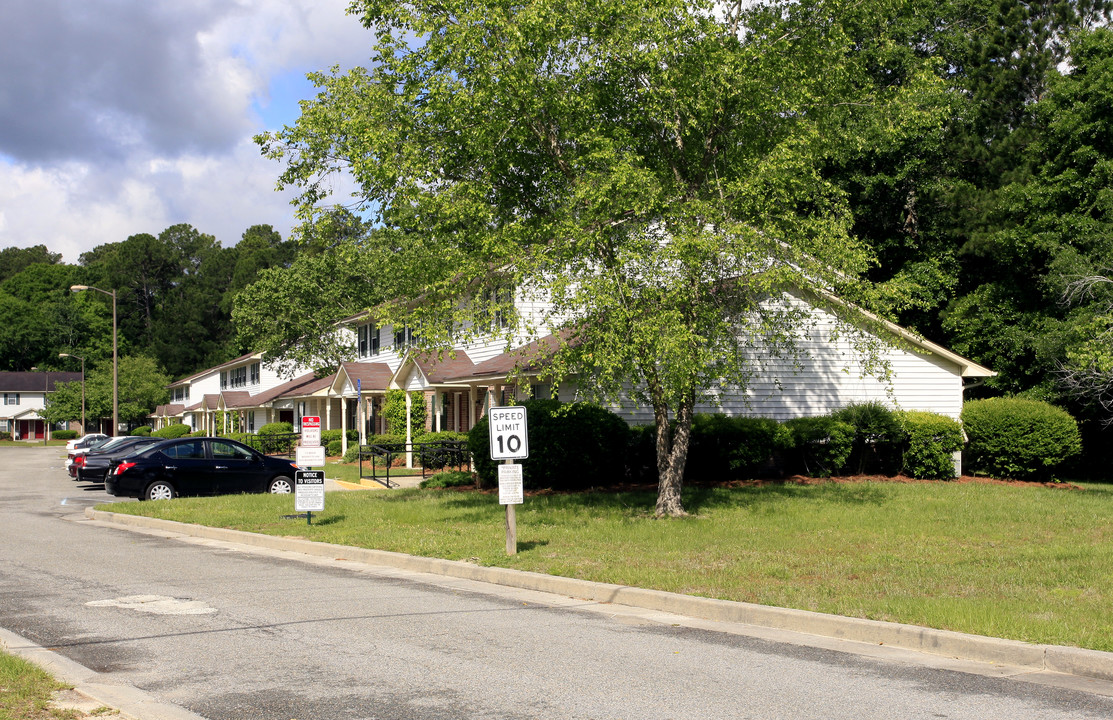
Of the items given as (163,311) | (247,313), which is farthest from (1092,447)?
(163,311)

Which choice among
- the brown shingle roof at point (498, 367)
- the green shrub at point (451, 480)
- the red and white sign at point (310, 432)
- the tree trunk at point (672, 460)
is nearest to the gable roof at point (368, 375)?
the brown shingle roof at point (498, 367)

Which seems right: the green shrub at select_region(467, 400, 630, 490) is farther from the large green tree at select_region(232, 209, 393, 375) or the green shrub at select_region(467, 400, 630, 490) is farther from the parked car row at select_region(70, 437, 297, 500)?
the large green tree at select_region(232, 209, 393, 375)

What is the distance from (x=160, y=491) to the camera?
2202 cm

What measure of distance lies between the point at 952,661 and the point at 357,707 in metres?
4.60

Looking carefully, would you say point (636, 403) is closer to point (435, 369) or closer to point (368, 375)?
point (435, 369)

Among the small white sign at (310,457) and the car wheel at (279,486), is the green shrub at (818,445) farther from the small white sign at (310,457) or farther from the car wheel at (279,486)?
the car wheel at (279,486)

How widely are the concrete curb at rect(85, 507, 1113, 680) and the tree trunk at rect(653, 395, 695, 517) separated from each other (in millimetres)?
5442

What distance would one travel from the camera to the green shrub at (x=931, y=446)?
24.3 metres

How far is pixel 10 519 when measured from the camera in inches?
749

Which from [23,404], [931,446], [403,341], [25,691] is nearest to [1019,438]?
[931,446]

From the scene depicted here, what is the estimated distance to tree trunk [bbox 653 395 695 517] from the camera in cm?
1655

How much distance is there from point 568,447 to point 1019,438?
1183 cm

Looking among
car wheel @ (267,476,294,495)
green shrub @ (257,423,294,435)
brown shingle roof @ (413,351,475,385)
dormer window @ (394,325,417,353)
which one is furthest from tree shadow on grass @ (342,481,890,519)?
green shrub @ (257,423,294,435)

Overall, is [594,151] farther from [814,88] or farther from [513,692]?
[513,692]
